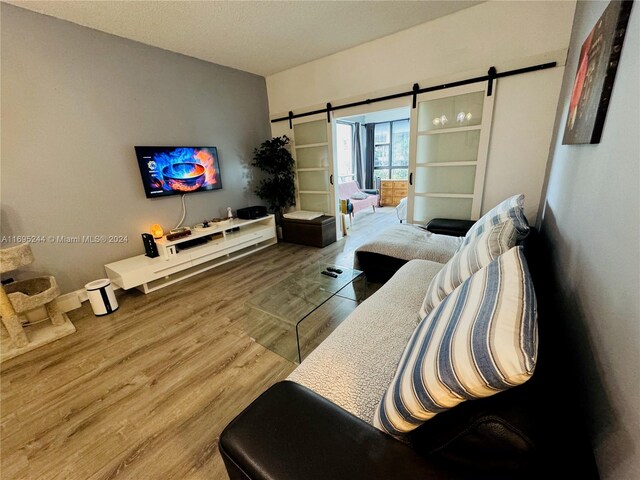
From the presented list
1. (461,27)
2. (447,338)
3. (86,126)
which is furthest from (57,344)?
(461,27)

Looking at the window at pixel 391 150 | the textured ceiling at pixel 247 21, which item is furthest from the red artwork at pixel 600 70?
the window at pixel 391 150

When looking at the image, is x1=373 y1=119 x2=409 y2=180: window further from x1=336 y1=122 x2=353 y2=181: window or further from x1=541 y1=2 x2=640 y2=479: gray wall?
x1=541 y1=2 x2=640 y2=479: gray wall

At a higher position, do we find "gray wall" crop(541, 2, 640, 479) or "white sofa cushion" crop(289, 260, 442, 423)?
"gray wall" crop(541, 2, 640, 479)

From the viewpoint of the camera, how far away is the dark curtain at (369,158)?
283 inches

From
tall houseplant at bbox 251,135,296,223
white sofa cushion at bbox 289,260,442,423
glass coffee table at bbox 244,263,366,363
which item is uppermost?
tall houseplant at bbox 251,135,296,223

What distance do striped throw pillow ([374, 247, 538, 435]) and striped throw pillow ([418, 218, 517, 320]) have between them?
37 cm

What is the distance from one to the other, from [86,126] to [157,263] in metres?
1.42

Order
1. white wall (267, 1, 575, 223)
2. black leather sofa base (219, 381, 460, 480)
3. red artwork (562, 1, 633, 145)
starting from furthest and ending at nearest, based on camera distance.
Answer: white wall (267, 1, 575, 223), red artwork (562, 1, 633, 145), black leather sofa base (219, 381, 460, 480)

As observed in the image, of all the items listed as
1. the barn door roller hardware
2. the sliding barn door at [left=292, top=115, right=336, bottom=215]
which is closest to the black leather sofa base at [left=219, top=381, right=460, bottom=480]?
the barn door roller hardware

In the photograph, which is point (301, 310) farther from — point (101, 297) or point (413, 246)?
point (101, 297)

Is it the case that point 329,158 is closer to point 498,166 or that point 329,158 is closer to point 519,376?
point 498,166

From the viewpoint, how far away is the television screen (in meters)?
2.84

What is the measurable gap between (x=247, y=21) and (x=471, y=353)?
313 cm

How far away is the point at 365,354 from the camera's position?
1082 millimetres
